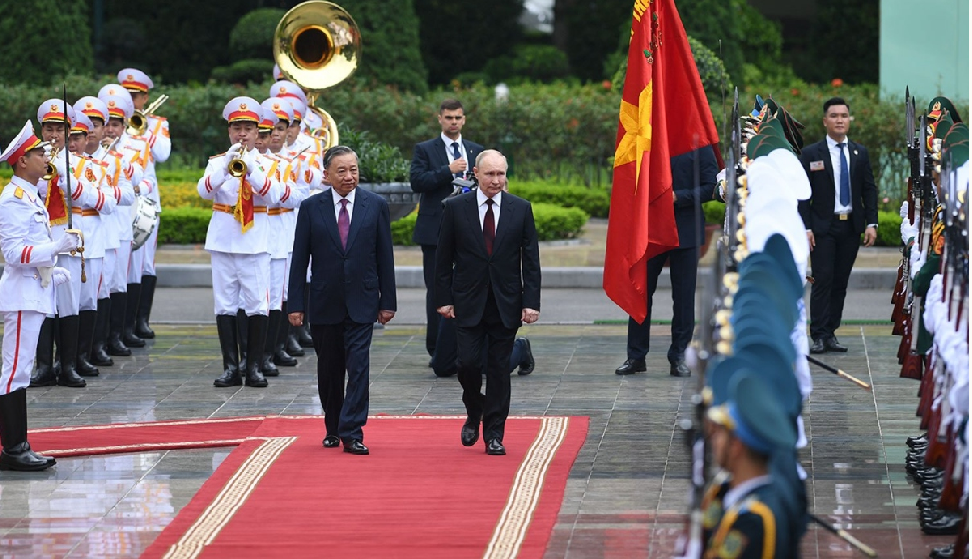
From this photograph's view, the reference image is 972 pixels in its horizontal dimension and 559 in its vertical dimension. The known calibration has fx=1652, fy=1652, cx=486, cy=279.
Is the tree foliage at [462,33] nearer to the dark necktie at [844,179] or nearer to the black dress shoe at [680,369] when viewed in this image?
the dark necktie at [844,179]

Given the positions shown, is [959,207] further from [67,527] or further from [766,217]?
[67,527]

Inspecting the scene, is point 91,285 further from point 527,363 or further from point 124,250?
point 527,363

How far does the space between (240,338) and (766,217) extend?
18.6 ft

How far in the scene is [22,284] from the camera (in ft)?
30.0

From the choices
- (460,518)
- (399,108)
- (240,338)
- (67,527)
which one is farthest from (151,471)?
(399,108)

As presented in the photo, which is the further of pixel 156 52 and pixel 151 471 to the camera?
pixel 156 52

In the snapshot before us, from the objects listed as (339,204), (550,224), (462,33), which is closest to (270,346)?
(339,204)

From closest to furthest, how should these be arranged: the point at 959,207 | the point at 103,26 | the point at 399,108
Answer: the point at 959,207 → the point at 399,108 → the point at 103,26

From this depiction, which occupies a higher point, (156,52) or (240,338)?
(156,52)

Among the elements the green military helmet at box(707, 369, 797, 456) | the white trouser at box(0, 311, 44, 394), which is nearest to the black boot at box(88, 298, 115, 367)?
the white trouser at box(0, 311, 44, 394)

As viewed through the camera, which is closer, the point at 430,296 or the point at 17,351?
the point at 17,351

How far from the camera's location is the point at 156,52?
35.8 meters

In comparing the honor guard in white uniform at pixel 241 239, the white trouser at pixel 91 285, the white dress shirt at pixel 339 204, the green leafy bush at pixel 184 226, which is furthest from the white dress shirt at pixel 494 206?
the green leafy bush at pixel 184 226

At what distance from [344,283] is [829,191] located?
190 inches
